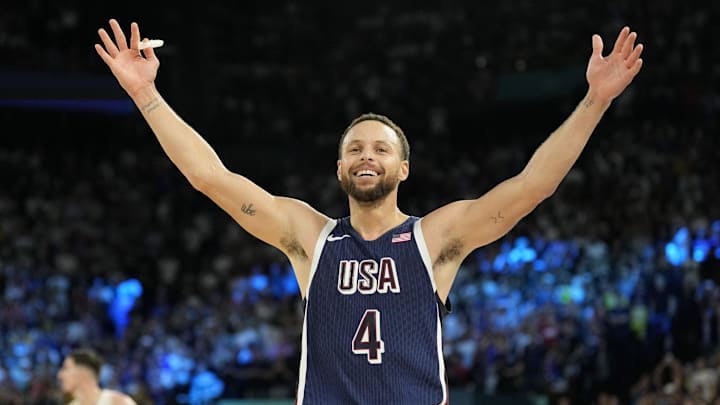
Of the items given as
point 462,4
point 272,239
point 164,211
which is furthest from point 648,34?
point 272,239

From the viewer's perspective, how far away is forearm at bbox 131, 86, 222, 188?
17.0 feet

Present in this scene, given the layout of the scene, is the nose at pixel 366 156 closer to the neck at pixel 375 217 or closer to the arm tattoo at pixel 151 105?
the neck at pixel 375 217

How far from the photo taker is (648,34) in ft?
78.3

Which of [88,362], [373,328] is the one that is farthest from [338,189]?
[373,328]

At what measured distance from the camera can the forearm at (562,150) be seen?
4961mm

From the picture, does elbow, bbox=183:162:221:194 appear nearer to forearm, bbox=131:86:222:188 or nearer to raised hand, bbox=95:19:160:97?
forearm, bbox=131:86:222:188

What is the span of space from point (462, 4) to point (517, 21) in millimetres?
2093

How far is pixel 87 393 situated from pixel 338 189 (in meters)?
15.7

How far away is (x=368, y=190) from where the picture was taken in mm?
5070

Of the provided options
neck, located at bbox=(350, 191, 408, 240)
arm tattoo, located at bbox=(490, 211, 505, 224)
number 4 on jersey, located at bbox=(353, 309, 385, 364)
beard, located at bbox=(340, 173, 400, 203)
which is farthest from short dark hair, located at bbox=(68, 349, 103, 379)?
arm tattoo, located at bbox=(490, 211, 505, 224)

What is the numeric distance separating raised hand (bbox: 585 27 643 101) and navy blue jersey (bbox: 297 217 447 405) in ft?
3.46

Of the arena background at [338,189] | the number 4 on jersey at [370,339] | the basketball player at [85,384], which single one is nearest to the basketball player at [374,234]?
the number 4 on jersey at [370,339]

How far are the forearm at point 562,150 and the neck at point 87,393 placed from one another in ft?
20.3

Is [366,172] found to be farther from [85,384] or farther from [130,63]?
[85,384]
